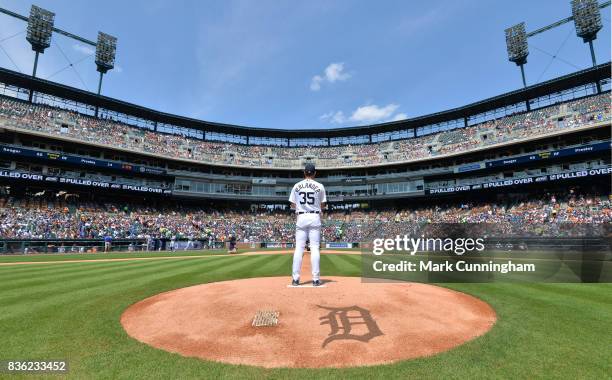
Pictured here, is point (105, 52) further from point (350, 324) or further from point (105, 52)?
point (350, 324)

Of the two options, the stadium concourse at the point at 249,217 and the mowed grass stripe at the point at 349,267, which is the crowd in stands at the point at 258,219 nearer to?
the stadium concourse at the point at 249,217

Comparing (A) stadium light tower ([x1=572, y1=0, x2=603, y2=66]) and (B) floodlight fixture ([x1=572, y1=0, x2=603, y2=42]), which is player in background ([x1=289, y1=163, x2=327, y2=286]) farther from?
(B) floodlight fixture ([x1=572, y1=0, x2=603, y2=42])

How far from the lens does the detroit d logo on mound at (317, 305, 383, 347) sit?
13.7ft

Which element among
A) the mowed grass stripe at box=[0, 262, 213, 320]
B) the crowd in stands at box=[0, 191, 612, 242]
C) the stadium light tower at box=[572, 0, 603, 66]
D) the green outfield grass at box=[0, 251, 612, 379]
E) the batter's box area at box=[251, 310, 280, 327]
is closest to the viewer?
the green outfield grass at box=[0, 251, 612, 379]

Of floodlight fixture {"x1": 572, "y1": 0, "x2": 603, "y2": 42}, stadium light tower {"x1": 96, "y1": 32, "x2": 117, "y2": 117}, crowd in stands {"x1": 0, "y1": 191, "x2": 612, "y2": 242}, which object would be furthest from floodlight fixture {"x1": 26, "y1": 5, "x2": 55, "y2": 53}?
floodlight fixture {"x1": 572, "y1": 0, "x2": 603, "y2": 42}

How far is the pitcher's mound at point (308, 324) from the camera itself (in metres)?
3.72

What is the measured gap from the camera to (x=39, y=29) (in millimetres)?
39875

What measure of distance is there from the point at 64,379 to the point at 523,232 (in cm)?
3060

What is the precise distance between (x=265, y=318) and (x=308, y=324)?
0.77 meters

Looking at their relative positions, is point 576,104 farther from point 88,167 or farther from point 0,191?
point 0,191

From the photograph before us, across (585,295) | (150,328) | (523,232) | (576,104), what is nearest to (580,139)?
(576,104)

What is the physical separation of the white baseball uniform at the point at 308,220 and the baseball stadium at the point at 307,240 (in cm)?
5

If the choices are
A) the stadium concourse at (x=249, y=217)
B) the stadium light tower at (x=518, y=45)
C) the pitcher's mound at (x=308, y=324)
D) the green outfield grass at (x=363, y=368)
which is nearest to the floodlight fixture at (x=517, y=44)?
the stadium light tower at (x=518, y=45)

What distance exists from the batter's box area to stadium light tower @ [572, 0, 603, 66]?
52.6 metres
